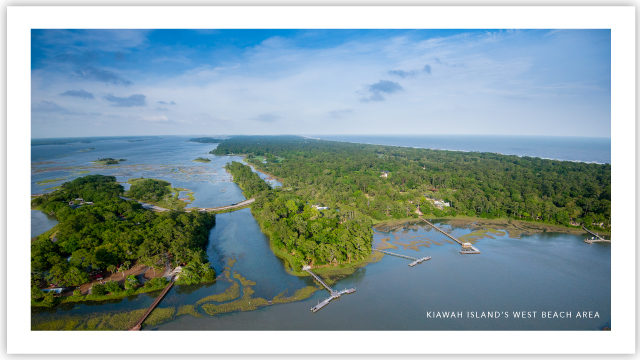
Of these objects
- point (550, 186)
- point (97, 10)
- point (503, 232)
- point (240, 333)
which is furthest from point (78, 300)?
point (550, 186)

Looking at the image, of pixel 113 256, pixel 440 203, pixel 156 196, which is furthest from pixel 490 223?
pixel 156 196

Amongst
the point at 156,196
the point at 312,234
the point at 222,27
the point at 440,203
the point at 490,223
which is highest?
the point at 222,27

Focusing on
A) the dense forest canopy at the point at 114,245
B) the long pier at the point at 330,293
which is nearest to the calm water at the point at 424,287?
the long pier at the point at 330,293

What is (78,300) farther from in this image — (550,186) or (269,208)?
(550,186)

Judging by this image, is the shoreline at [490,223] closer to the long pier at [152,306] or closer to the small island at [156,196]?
the long pier at [152,306]

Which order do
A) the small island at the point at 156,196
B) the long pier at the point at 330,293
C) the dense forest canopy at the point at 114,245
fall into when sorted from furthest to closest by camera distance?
the small island at the point at 156,196, the dense forest canopy at the point at 114,245, the long pier at the point at 330,293

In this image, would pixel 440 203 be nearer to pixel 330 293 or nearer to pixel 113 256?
pixel 330 293
